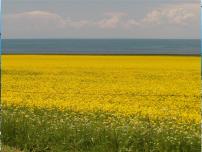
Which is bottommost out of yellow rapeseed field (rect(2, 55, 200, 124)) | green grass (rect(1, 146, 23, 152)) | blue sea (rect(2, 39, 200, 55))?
blue sea (rect(2, 39, 200, 55))

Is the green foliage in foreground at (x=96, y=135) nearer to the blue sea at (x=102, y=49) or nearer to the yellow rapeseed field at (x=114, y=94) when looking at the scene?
the yellow rapeseed field at (x=114, y=94)

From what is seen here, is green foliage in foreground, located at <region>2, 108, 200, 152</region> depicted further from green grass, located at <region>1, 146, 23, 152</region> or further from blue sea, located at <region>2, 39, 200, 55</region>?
blue sea, located at <region>2, 39, 200, 55</region>

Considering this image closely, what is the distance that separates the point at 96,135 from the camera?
7.78 metres

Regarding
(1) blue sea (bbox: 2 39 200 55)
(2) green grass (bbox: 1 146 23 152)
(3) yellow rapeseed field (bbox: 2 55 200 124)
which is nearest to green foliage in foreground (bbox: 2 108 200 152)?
(2) green grass (bbox: 1 146 23 152)

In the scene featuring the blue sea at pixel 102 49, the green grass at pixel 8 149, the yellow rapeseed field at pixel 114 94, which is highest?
the yellow rapeseed field at pixel 114 94

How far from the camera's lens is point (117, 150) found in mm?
7402

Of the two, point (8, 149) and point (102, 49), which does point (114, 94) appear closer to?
point (8, 149)

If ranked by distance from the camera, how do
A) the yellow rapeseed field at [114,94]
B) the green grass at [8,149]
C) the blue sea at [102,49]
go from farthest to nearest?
the blue sea at [102,49] → the yellow rapeseed field at [114,94] → the green grass at [8,149]

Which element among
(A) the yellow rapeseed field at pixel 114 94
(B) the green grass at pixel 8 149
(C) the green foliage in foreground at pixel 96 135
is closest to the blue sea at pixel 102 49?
(A) the yellow rapeseed field at pixel 114 94

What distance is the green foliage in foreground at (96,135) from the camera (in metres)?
7.39

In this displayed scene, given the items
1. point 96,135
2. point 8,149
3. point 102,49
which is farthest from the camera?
point 102,49

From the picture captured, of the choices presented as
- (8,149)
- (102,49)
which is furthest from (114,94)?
(102,49)

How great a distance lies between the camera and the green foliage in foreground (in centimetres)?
739

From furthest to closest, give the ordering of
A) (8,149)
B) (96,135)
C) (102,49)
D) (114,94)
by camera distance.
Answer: (102,49) < (114,94) < (96,135) < (8,149)
